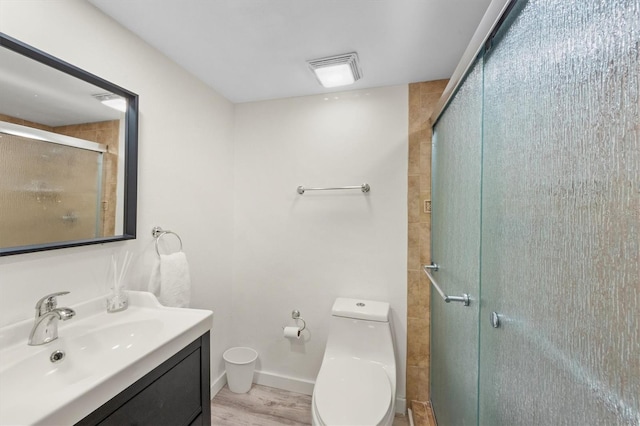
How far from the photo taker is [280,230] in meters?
2.17

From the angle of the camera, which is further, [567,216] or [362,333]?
[362,333]

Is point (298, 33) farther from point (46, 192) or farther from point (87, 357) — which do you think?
point (87, 357)

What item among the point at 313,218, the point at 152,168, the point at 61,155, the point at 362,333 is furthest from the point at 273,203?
the point at 61,155

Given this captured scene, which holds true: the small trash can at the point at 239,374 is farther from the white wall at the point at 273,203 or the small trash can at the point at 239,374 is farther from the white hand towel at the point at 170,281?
the white hand towel at the point at 170,281

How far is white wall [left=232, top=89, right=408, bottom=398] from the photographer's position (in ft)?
6.36

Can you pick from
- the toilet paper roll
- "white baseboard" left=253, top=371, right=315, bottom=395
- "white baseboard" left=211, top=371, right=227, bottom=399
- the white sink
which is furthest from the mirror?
"white baseboard" left=253, top=371, right=315, bottom=395

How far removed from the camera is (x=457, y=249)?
1312 mm

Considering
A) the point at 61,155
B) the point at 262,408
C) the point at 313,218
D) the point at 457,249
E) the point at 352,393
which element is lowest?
the point at 262,408

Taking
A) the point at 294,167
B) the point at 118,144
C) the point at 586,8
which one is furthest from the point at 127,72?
the point at 586,8

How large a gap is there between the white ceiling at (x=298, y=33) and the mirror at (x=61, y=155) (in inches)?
16.1

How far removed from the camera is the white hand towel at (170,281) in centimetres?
144

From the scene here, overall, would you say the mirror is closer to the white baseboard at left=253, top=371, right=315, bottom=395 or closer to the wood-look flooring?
the wood-look flooring

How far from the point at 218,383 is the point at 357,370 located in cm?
113

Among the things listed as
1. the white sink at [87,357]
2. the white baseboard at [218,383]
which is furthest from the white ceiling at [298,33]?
the white baseboard at [218,383]
